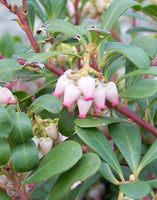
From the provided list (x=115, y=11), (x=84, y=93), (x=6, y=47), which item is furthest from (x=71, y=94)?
(x=6, y=47)

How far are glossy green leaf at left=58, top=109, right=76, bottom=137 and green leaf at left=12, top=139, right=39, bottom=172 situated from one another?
11 cm

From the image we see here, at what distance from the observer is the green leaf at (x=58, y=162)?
29.7 inches

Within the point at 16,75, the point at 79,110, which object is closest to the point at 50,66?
the point at 16,75

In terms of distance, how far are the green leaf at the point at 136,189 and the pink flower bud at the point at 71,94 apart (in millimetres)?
234

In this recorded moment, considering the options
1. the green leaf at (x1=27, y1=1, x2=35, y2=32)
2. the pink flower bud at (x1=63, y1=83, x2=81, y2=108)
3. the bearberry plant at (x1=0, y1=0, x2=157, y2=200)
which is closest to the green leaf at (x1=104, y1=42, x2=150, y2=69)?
the bearberry plant at (x1=0, y1=0, x2=157, y2=200)

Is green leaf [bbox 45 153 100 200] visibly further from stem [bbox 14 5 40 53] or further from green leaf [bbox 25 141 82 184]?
stem [bbox 14 5 40 53]

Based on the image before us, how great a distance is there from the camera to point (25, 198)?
915 millimetres

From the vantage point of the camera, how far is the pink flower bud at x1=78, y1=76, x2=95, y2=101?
83cm

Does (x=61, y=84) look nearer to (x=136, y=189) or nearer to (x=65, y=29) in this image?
(x=65, y=29)

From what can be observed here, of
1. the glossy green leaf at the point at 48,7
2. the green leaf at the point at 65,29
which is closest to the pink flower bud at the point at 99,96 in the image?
the green leaf at the point at 65,29

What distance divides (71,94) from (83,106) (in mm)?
42

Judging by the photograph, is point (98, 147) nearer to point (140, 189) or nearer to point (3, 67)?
point (140, 189)

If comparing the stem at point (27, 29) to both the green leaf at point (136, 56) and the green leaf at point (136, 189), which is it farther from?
the green leaf at point (136, 189)

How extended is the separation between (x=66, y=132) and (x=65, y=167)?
0.18 meters
